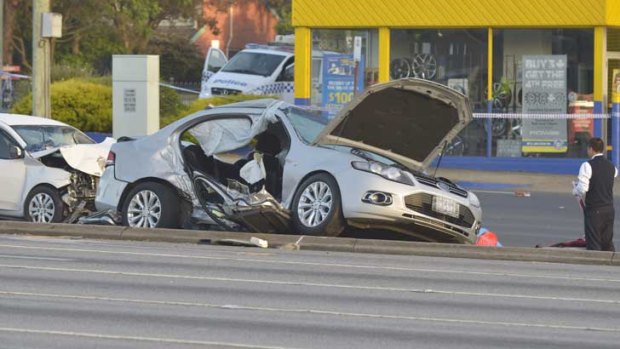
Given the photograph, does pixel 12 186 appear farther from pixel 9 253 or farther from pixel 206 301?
pixel 206 301

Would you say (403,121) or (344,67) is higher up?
(344,67)

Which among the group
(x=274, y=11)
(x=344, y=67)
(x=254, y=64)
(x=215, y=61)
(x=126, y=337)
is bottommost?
(x=126, y=337)

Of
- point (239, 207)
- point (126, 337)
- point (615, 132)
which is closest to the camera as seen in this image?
point (126, 337)

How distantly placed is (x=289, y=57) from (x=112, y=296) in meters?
24.6

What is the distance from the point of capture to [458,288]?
37.2 feet

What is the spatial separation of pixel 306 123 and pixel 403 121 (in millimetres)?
1186

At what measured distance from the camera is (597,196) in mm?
13797

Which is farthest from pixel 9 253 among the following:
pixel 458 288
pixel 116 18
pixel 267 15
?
pixel 267 15

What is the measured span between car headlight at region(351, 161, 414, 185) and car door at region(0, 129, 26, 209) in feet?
16.4

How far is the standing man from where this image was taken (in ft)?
45.2


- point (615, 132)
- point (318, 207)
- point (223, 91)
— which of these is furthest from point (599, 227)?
point (223, 91)

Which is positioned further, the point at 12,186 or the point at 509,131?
the point at 509,131

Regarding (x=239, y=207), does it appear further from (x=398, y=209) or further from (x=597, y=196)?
(x=597, y=196)

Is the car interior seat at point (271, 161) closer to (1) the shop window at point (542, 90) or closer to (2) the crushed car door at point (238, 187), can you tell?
(2) the crushed car door at point (238, 187)
